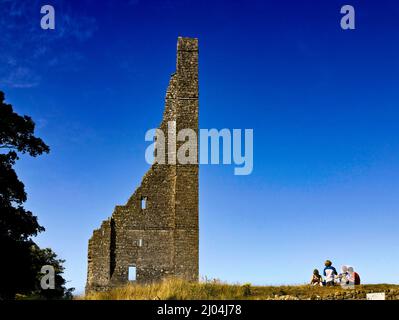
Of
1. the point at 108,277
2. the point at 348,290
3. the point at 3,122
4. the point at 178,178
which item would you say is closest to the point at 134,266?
the point at 108,277

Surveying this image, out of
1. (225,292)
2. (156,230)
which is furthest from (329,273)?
(156,230)

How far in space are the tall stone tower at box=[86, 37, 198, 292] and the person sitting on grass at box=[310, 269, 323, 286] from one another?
9368 mm

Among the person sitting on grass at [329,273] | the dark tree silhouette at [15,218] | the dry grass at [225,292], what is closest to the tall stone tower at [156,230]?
the dark tree silhouette at [15,218]

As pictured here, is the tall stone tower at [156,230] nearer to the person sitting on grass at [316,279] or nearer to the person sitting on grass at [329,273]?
the person sitting on grass at [316,279]

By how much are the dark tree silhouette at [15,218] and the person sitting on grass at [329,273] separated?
12.7 meters

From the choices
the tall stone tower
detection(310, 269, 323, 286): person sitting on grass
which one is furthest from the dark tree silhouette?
detection(310, 269, 323, 286): person sitting on grass

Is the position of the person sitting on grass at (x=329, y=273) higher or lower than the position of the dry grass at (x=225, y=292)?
higher

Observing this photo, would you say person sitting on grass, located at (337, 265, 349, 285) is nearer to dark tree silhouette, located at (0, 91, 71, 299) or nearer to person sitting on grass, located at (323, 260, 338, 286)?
person sitting on grass, located at (323, 260, 338, 286)

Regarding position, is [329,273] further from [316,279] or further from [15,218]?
[15,218]

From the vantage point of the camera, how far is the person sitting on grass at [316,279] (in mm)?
23808

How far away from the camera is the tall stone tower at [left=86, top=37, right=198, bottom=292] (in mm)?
32344
